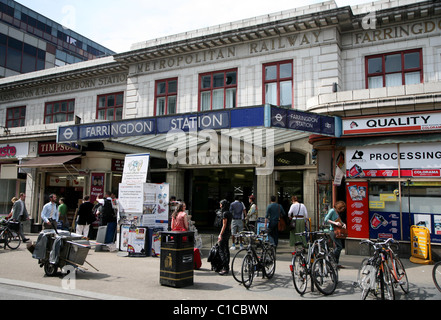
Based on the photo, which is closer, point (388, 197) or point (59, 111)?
point (388, 197)

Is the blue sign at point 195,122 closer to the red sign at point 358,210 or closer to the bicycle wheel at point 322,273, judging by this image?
the red sign at point 358,210

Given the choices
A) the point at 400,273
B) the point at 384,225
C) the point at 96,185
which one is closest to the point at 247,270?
the point at 400,273

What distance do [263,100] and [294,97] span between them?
140cm

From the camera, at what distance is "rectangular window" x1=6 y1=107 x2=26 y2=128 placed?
23625mm

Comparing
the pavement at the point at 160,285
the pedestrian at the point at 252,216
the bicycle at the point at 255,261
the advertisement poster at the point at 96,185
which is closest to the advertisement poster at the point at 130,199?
the pavement at the point at 160,285

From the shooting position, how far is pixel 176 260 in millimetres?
7469

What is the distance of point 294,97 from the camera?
1532 centimetres

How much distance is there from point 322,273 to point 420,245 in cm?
505

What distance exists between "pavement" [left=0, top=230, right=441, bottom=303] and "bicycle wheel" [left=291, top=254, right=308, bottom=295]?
0.18 metres

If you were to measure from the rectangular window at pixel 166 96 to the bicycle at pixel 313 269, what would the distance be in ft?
40.1

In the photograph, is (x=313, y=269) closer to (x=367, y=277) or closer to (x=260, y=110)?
(x=367, y=277)

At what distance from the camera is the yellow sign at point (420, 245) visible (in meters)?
10.3

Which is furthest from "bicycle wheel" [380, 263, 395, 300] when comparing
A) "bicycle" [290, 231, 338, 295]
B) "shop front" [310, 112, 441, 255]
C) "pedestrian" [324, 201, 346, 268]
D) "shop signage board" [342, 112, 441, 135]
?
"shop signage board" [342, 112, 441, 135]

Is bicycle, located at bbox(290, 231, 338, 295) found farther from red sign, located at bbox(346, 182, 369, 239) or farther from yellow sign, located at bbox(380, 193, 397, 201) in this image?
yellow sign, located at bbox(380, 193, 397, 201)
